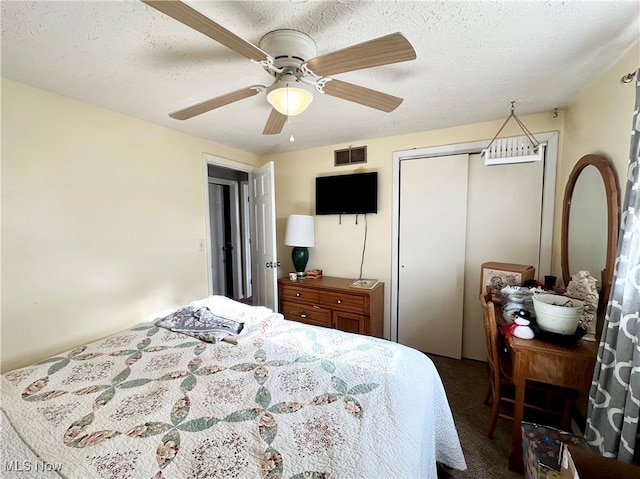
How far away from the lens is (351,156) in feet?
9.63

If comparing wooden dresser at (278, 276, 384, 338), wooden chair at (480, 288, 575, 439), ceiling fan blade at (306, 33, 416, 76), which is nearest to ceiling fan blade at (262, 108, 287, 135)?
ceiling fan blade at (306, 33, 416, 76)

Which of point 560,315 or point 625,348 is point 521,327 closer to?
point 560,315

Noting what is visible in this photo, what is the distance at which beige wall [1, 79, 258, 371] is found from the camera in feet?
5.24

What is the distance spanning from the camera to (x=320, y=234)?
3.18m

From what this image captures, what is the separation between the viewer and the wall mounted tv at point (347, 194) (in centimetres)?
280

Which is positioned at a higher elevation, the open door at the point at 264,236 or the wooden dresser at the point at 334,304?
the open door at the point at 264,236

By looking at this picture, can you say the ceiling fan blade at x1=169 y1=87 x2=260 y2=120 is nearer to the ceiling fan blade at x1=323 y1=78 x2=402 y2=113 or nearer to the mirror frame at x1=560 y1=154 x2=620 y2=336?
the ceiling fan blade at x1=323 y1=78 x2=402 y2=113

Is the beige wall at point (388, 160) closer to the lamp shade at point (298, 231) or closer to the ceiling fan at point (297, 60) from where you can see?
the lamp shade at point (298, 231)

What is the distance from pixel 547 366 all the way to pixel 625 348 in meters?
0.38

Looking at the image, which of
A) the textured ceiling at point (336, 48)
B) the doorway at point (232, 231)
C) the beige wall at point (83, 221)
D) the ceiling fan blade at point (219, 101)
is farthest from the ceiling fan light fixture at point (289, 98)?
the doorway at point (232, 231)

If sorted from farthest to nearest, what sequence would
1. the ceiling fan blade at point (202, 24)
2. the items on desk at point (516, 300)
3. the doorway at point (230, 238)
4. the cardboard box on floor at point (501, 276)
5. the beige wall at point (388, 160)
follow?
the doorway at point (230, 238), the cardboard box on floor at point (501, 276), the items on desk at point (516, 300), the beige wall at point (388, 160), the ceiling fan blade at point (202, 24)

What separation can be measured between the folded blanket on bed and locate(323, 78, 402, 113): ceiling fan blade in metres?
1.52

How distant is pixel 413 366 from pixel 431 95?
1739 millimetres

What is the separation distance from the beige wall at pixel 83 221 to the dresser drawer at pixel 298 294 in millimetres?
979
